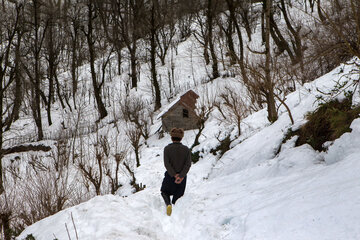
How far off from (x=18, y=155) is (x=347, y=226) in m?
20.3

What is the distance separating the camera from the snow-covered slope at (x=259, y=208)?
2.29 m

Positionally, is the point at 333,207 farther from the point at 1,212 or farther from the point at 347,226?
the point at 1,212

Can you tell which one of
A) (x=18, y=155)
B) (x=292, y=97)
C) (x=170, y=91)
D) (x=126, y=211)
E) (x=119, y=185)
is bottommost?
(x=119, y=185)

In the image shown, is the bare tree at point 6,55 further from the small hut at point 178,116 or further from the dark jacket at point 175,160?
the small hut at point 178,116

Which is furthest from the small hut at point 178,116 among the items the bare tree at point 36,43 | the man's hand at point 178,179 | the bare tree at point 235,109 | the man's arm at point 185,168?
the man's hand at point 178,179

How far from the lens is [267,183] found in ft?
13.0

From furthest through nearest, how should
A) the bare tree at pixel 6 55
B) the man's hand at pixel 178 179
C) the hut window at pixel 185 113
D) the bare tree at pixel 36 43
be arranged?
1. the bare tree at pixel 36 43
2. the hut window at pixel 185 113
3. the bare tree at pixel 6 55
4. the man's hand at pixel 178 179

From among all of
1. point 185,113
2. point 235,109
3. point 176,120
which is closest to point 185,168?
point 235,109

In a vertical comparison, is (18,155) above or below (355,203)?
above

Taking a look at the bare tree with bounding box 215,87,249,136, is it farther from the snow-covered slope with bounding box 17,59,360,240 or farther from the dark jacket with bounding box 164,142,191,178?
the dark jacket with bounding box 164,142,191,178

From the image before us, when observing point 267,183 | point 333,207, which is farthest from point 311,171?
point 333,207

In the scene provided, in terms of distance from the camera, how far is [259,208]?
3.07 meters

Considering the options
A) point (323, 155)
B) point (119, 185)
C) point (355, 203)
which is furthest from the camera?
point (119, 185)

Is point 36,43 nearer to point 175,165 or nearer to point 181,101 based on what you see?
point 181,101
